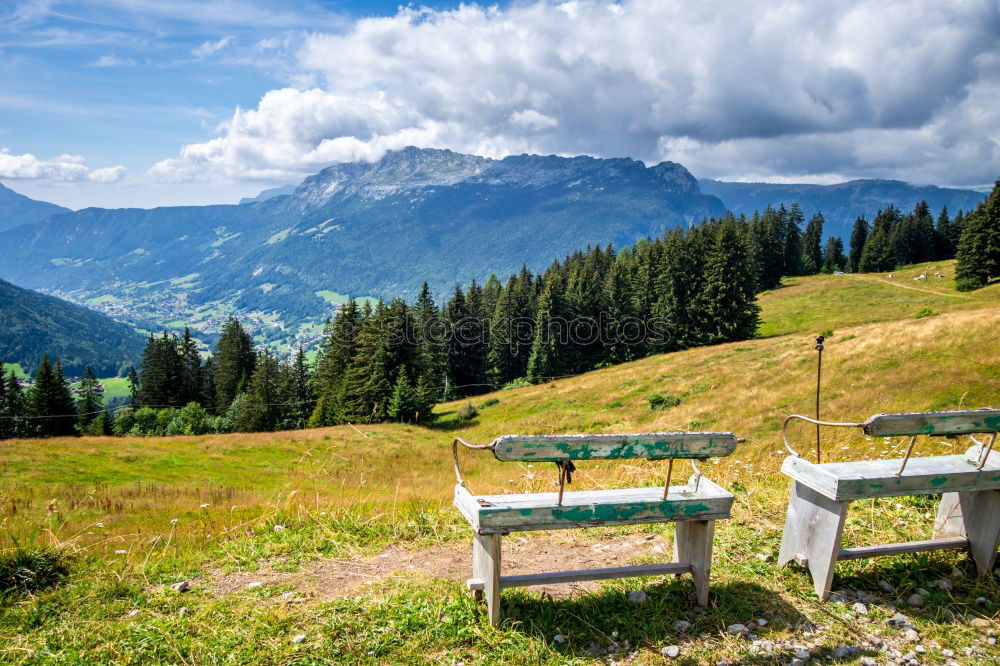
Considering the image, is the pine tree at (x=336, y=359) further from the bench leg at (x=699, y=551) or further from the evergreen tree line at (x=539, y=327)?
the bench leg at (x=699, y=551)

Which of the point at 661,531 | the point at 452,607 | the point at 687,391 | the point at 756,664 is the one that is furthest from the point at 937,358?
the point at 452,607

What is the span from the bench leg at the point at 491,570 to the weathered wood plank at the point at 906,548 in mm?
3601

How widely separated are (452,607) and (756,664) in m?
2.59

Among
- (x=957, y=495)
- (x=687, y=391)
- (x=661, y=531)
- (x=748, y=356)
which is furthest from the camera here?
(x=748, y=356)

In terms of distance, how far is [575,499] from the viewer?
16.1ft

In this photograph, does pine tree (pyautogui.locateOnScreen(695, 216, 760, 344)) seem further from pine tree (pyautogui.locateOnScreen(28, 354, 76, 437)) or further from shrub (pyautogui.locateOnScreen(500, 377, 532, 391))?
pine tree (pyautogui.locateOnScreen(28, 354, 76, 437))

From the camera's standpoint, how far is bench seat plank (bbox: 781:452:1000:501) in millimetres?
4969

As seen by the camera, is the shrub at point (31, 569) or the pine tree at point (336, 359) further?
the pine tree at point (336, 359)

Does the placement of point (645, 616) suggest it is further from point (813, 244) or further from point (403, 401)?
point (813, 244)

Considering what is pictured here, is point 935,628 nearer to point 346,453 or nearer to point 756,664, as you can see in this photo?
point 756,664

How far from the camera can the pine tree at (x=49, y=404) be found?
56.8 m

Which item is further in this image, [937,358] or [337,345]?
[337,345]

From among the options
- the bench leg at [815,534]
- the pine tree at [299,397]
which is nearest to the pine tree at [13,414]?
the pine tree at [299,397]

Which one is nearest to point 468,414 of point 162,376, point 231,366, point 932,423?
point 932,423
